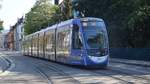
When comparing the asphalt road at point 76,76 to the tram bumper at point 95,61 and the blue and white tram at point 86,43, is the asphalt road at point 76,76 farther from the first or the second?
the blue and white tram at point 86,43

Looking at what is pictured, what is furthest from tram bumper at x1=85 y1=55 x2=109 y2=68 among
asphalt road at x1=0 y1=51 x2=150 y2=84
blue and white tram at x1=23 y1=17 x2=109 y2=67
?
asphalt road at x1=0 y1=51 x2=150 y2=84

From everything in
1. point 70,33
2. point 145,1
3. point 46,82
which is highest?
point 145,1

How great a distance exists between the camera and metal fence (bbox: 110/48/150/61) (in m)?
48.1

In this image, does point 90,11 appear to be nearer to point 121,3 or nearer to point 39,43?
point 121,3

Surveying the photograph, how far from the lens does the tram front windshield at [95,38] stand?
30.5 metres

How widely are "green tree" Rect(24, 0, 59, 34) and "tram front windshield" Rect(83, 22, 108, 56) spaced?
8256 centimetres

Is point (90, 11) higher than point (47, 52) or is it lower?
higher

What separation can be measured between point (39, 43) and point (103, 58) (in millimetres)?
22144

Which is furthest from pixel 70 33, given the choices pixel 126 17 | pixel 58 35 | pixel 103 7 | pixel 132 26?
pixel 103 7

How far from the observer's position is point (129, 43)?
59562mm

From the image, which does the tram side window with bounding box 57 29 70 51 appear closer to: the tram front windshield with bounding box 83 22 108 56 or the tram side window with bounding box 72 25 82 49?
the tram side window with bounding box 72 25 82 49

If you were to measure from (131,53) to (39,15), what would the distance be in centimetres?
6758

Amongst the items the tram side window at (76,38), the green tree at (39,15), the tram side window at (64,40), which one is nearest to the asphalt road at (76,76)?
the tram side window at (76,38)

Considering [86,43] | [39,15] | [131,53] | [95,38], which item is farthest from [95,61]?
[39,15]
